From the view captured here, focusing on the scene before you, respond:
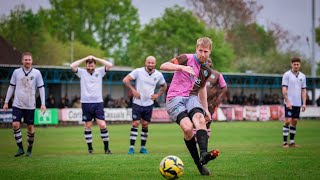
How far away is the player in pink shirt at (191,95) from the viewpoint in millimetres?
11719

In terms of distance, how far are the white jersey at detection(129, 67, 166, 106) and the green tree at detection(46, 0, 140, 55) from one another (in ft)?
219

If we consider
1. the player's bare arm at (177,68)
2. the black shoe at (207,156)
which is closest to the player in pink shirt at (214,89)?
the player's bare arm at (177,68)

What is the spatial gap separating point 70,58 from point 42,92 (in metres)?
61.3

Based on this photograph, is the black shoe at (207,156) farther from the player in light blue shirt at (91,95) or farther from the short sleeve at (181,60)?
the player in light blue shirt at (91,95)

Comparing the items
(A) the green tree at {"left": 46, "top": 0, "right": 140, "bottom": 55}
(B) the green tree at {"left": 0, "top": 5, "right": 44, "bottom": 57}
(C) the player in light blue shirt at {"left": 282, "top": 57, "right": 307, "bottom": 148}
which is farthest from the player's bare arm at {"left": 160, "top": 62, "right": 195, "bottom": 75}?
(A) the green tree at {"left": 46, "top": 0, "right": 140, "bottom": 55}

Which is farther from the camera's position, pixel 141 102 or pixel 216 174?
pixel 141 102

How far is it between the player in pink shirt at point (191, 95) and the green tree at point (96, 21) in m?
74.2

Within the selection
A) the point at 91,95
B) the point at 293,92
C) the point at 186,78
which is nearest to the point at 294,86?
the point at 293,92

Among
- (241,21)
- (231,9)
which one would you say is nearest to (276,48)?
(241,21)

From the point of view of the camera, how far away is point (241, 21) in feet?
281

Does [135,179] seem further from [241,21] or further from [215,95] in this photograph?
[241,21]

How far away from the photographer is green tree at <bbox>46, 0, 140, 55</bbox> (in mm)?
88000

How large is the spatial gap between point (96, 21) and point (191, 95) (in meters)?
78.5

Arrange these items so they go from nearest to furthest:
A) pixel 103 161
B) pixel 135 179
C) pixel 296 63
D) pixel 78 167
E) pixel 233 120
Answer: pixel 135 179 < pixel 78 167 < pixel 103 161 < pixel 296 63 < pixel 233 120
